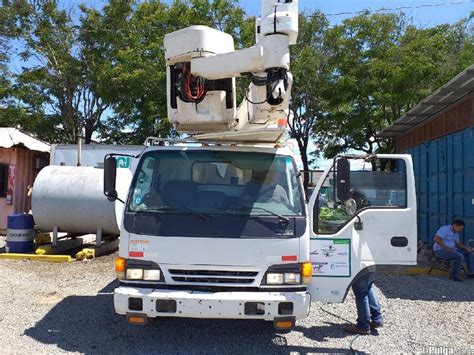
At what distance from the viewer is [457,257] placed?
873 centimetres

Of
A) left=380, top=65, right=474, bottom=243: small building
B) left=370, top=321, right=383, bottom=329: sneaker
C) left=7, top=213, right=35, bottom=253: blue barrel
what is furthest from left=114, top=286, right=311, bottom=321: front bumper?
left=7, top=213, right=35, bottom=253: blue barrel

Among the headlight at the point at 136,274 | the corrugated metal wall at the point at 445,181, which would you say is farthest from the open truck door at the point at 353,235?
the corrugated metal wall at the point at 445,181

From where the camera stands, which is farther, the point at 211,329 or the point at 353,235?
the point at 211,329

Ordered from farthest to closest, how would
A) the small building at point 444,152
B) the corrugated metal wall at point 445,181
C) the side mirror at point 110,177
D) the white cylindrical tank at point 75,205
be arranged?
1. the white cylindrical tank at point 75,205
2. the corrugated metal wall at point 445,181
3. the small building at point 444,152
4. the side mirror at point 110,177

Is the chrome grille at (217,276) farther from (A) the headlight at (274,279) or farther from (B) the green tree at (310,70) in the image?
(B) the green tree at (310,70)

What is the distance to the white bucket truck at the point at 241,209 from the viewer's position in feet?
15.1

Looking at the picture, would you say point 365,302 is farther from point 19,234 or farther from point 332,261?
point 19,234

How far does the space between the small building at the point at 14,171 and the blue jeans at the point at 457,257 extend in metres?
12.1

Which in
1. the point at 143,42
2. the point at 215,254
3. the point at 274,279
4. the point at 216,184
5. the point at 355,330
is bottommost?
the point at 355,330

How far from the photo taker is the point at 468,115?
10.0 metres

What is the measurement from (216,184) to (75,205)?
21.3 ft

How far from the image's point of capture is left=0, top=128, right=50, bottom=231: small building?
48.1 ft

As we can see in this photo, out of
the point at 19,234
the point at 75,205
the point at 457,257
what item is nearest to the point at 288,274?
the point at 457,257

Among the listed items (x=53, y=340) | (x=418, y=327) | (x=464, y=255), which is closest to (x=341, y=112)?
(x=464, y=255)
